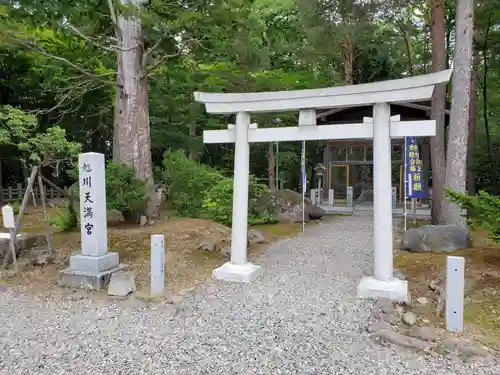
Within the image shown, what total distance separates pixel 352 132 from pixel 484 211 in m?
2.10

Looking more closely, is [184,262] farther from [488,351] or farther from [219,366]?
[488,351]

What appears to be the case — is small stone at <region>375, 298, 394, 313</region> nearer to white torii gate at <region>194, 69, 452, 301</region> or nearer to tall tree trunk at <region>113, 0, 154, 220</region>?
white torii gate at <region>194, 69, 452, 301</region>

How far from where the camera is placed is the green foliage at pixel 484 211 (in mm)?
5152

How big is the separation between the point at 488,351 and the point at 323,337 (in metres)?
1.43

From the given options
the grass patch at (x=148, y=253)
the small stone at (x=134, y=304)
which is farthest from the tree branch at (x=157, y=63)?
the small stone at (x=134, y=304)

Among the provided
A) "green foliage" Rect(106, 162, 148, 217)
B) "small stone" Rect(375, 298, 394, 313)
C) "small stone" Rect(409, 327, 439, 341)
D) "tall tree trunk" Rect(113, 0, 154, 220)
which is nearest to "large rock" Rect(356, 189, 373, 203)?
"tall tree trunk" Rect(113, 0, 154, 220)

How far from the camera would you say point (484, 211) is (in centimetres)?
533

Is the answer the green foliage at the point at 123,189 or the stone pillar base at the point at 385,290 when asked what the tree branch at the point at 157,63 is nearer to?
the green foliage at the point at 123,189

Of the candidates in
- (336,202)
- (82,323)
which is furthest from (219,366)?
(336,202)

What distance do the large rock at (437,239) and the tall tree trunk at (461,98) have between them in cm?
108

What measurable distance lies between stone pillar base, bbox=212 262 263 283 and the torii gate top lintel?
2271mm

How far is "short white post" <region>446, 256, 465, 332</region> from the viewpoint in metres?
3.90

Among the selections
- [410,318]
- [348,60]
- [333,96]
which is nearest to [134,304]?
[410,318]

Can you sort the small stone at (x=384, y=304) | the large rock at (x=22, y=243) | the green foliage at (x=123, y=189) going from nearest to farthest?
the small stone at (x=384, y=304), the large rock at (x=22, y=243), the green foliage at (x=123, y=189)
